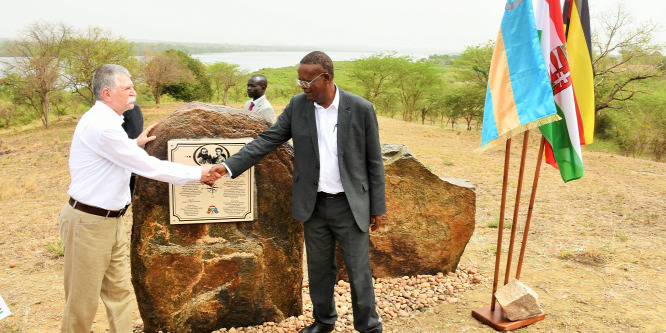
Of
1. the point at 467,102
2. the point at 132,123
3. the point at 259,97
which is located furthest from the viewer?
the point at 467,102

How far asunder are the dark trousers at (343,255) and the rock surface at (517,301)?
1185 millimetres


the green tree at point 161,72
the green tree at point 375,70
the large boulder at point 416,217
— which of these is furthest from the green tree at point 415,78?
the large boulder at point 416,217

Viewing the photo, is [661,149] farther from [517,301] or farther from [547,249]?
[517,301]

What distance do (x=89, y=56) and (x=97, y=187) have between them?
80.9 ft

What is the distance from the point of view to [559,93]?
3.56m

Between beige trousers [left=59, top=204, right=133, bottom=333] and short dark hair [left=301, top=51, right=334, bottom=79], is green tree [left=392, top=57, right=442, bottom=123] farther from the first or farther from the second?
beige trousers [left=59, top=204, right=133, bottom=333]

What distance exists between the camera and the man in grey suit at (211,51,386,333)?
10.6 ft

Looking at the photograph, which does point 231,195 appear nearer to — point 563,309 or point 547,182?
point 563,309

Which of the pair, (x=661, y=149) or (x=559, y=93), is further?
(x=661, y=149)

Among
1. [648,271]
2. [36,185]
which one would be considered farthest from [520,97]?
[36,185]

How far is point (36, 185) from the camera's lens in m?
9.59

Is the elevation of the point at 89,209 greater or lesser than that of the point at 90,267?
greater

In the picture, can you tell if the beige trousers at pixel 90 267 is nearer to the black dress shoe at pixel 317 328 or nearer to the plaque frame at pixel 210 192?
the plaque frame at pixel 210 192

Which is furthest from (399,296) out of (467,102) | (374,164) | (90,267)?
(467,102)
